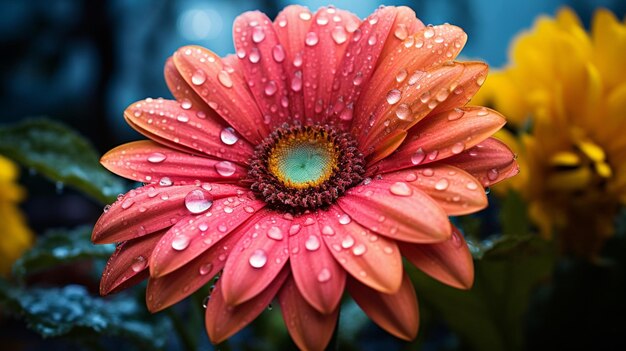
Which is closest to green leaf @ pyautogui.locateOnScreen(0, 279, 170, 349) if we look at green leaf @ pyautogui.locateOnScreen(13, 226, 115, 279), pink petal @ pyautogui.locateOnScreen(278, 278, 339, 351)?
green leaf @ pyautogui.locateOnScreen(13, 226, 115, 279)

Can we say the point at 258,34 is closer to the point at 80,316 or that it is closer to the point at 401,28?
the point at 401,28

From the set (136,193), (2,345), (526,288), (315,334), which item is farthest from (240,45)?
(2,345)

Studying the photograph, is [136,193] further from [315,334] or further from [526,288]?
[526,288]

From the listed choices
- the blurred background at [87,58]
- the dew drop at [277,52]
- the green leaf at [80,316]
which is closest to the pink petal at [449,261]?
the dew drop at [277,52]

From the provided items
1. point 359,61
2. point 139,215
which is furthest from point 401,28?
point 139,215

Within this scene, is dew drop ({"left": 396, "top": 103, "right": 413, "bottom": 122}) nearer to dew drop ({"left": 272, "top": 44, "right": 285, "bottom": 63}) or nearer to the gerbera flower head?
the gerbera flower head
